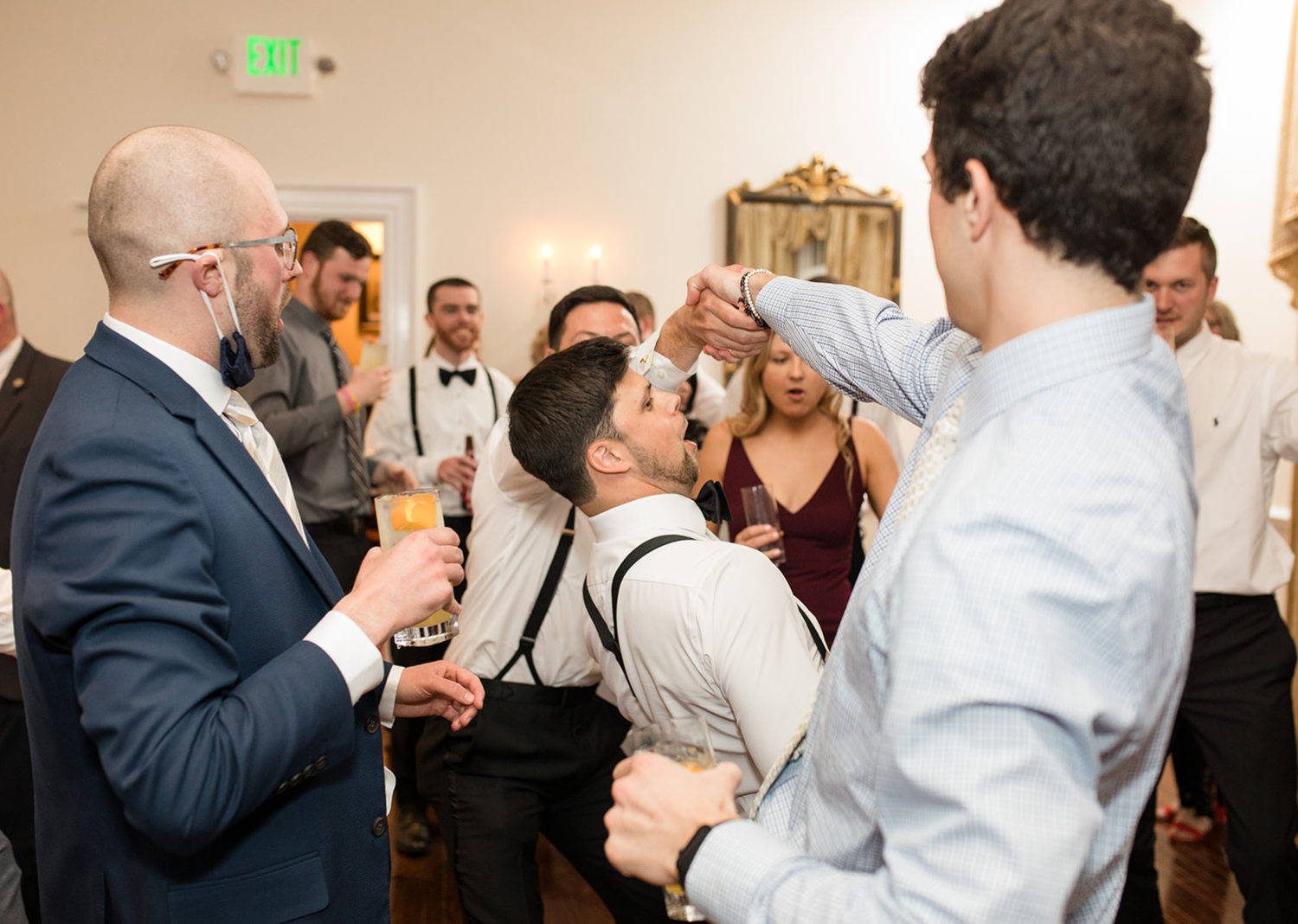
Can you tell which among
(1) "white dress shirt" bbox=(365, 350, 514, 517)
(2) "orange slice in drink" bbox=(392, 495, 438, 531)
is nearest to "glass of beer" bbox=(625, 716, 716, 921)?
(2) "orange slice in drink" bbox=(392, 495, 438, 531)

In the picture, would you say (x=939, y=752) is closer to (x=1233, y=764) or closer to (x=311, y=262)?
(x=1233, y=764)

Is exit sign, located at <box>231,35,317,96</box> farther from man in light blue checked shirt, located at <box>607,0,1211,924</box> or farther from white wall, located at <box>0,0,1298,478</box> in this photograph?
man in light blue checked shirt, located at <box>607,0,1211,924</box>

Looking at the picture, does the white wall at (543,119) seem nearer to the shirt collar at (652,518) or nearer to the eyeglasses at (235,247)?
the shirt collar at (652,518)

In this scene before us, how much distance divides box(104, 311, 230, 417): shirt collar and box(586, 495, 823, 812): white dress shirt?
2.52 ft

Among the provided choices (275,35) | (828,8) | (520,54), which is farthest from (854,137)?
(275,35)

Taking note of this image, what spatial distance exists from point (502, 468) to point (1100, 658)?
5.33ft

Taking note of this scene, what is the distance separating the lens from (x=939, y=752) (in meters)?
0.75

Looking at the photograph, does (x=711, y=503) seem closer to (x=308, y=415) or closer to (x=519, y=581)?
(x=519, y=581)

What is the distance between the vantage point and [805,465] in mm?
3059

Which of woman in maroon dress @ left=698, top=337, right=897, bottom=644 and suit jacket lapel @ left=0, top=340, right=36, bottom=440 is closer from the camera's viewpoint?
suit jacket lapel @ left=0, top=340, right=36, bottom=440

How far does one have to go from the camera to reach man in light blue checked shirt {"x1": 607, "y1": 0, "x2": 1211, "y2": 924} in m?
0.73

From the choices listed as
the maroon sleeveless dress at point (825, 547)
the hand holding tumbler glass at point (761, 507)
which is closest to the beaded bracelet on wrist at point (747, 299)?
the hand holding tumbler glass at point (761, 507)

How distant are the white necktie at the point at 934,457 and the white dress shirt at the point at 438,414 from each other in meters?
3.86

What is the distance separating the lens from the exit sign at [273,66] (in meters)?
5.54
